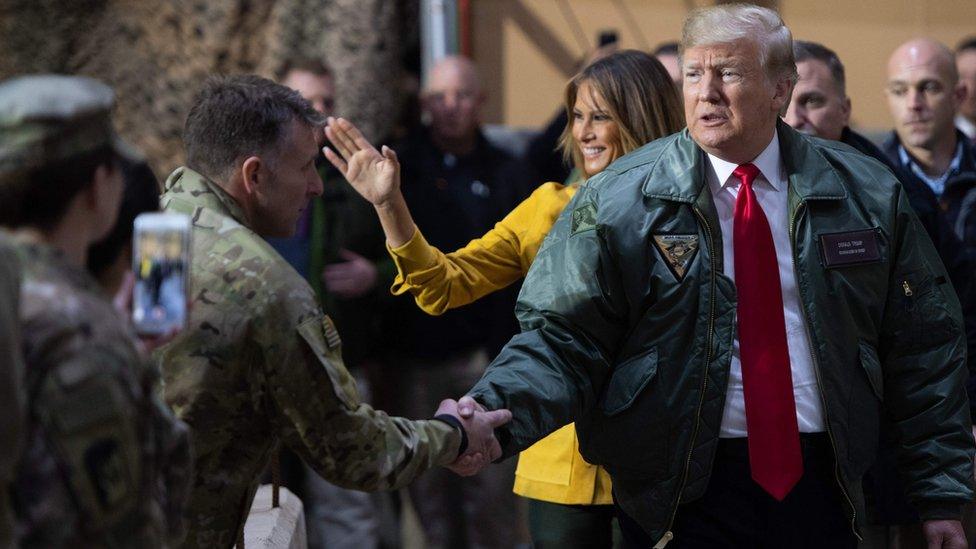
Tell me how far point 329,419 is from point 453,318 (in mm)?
3642

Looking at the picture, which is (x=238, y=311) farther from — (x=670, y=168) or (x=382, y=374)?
(x=382, y=374)

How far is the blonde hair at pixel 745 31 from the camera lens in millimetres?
3994

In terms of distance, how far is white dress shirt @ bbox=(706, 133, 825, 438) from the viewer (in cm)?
388

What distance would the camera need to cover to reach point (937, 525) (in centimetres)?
411

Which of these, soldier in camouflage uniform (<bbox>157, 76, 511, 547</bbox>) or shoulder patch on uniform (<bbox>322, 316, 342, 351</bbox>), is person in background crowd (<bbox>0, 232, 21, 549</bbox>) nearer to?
soldier in camouflage uniform (<bbox>157, 76, 511, 547</bbox>)

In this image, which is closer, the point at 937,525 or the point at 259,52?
the point at 937,525

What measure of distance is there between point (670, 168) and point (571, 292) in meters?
0.42

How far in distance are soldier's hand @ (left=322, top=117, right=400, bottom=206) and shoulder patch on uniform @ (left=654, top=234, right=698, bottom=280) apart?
2.86ft

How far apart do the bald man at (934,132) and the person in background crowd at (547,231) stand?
4.72 feet

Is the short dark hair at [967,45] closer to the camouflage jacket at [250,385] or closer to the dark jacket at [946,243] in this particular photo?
the dark jacket at [946,243]

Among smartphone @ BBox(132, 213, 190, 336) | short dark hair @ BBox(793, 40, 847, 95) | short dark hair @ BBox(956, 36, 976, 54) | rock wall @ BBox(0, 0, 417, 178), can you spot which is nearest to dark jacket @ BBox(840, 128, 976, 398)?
short dark hair @ BBox(793, 40, 847, 95)

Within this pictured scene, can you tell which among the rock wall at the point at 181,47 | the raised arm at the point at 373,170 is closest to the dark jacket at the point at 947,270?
the raised arm at the point at 373,170

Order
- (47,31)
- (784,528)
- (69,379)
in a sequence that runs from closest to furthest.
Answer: (69,379) < (784,528) < (47,31)

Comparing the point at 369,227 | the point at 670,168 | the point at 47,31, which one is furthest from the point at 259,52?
the point at 670,168
